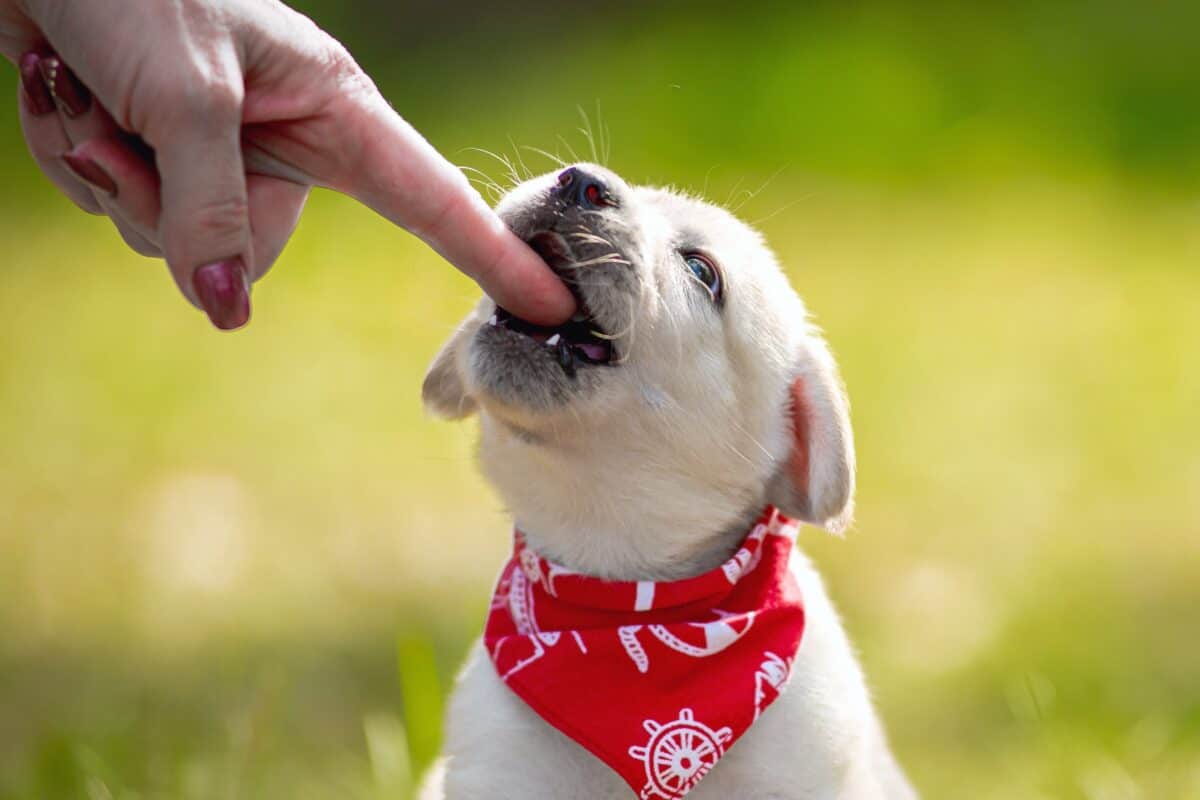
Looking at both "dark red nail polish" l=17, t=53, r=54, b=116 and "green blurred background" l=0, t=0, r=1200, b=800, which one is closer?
"dark red nail polish" l=17, t=53, r=54, b=116

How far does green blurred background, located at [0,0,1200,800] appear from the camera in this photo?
4.39 m

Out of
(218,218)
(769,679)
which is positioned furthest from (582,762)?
(218,218)

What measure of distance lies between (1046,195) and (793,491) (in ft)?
23.1

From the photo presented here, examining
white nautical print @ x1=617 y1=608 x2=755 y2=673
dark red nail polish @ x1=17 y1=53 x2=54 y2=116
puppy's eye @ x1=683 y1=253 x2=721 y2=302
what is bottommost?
white nautical print @ x1=617 y1=608 x2=755 y2=673

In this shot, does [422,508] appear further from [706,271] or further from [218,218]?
[218,218]

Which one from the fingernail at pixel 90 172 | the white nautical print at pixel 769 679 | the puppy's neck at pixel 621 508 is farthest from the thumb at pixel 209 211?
the white nautical print at pixel 769 679

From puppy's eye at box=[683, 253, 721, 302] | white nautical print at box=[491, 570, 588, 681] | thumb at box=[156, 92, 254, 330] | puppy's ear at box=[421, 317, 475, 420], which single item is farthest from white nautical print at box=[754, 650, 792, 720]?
thumb at box=[156, 92, 254, 330]

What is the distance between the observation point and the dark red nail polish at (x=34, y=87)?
230 cm

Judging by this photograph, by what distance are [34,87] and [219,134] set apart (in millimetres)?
458

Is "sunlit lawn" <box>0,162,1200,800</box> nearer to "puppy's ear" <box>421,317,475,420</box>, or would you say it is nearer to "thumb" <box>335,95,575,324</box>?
"puppy's ear" <box>421,317,475,420</box>

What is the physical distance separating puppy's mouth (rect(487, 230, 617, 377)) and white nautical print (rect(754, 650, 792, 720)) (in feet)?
2.38

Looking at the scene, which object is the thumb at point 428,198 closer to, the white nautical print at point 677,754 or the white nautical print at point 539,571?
the white nautical print at point 539,571

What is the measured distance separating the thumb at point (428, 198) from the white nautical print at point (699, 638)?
35.1 inches

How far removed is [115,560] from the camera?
527cm
